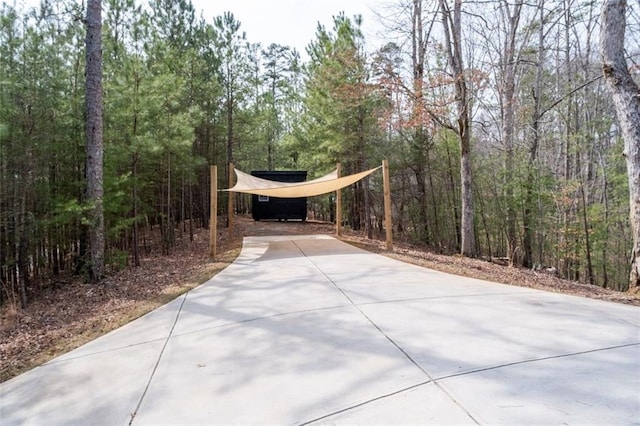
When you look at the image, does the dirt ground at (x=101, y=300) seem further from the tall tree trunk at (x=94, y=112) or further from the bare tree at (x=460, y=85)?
the bare tree at (x=460, y=85)

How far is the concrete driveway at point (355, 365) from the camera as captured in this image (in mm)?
1530

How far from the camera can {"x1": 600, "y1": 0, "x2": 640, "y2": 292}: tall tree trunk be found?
3736 mm

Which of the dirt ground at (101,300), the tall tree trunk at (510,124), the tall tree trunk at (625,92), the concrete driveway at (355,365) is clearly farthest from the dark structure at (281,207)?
the tall tree trunk at (625,92)

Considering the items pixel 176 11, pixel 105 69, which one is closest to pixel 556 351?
pixel 105 69

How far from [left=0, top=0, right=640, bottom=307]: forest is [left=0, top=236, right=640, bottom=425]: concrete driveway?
2.91 meters

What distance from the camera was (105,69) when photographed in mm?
6223

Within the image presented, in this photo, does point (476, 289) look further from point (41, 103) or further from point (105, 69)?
point (105, 69)

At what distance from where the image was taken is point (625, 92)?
12.4 feet

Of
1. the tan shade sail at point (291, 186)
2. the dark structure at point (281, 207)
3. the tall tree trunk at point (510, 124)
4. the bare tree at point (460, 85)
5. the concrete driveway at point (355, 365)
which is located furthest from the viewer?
the dark structure at point (281, 207)

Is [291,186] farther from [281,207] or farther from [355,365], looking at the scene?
[281,207]

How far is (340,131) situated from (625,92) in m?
5.86

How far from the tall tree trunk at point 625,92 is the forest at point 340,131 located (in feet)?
6.86

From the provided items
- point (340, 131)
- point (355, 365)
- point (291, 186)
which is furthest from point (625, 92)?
point (340, 131)

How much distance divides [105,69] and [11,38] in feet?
5.10
